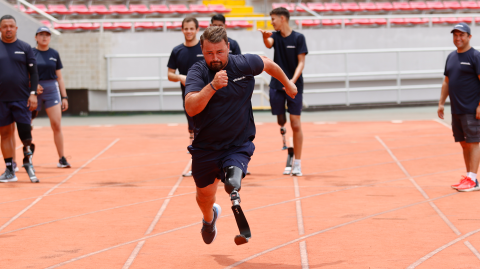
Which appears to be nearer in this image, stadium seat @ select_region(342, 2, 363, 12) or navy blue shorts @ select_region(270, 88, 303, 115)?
navy blue shorts @ select_region(270, 88, 303, 115)

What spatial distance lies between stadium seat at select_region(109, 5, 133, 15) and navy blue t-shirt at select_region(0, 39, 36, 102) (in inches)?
557

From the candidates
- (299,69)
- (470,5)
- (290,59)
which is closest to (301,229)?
(299,69)

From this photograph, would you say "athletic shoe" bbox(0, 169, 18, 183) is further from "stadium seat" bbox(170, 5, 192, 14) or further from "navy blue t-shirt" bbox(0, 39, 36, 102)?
"stadium seat" bbox(170, 5, 192, 14)

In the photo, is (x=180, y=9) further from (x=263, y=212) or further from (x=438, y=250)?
(x=438, y=250)

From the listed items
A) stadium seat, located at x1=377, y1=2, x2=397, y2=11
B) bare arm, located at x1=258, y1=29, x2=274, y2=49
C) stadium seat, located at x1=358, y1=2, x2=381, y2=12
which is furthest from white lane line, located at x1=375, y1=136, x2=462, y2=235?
stadium seat, located at x1=377, y1=2, x2=397, y2=11

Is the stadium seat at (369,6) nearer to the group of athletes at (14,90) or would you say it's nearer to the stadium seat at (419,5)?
the stadium seat at (419,5)

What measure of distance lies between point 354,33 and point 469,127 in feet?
45.4

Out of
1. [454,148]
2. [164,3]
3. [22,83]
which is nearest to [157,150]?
[22,83]

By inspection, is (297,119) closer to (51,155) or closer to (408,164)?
(408,164)

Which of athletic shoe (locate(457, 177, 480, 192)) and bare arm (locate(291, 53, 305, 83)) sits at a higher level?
bare arm (locate(291, 53, 305, 83))

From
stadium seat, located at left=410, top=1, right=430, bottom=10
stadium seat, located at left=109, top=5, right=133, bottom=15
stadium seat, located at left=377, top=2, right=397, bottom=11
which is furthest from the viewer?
stadium seat, located at left=410, top=1, right=430, bottom=10

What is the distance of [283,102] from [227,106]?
4.27m

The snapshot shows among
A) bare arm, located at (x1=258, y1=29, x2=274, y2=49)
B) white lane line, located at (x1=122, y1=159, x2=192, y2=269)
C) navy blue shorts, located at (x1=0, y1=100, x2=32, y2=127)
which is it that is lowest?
white lane line, located at (x1=122, y1=159, x2=192, y2=269)

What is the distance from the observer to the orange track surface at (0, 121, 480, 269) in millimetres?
4633
